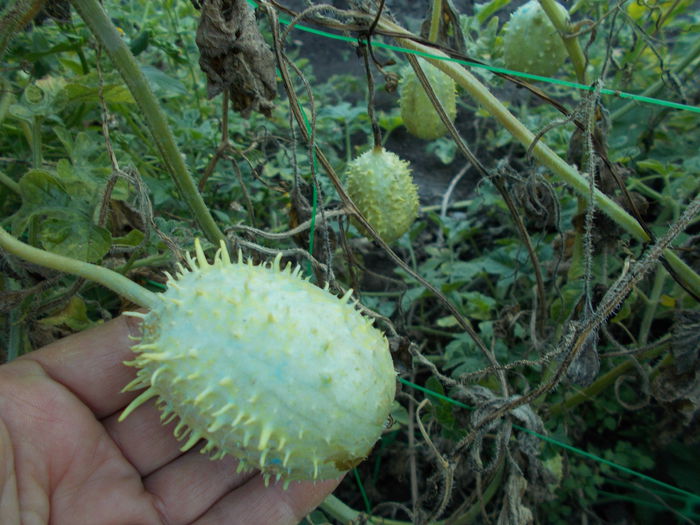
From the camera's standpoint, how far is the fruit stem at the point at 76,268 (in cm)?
111

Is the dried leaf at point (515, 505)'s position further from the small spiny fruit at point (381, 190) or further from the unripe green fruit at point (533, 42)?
the unripe green fruit at point (533, 42)

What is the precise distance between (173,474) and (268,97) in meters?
0.97

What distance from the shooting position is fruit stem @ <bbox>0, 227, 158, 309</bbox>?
1111 millimetres

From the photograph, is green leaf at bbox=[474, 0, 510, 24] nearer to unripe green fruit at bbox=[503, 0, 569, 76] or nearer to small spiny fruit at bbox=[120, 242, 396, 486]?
unripe green fruit at bbox=[503, 0, 569, 76]

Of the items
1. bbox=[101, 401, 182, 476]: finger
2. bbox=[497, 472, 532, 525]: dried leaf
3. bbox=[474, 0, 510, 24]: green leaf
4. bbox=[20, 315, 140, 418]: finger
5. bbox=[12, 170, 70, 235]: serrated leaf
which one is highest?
bbox=[474, 0, 510, 24]: green leaf

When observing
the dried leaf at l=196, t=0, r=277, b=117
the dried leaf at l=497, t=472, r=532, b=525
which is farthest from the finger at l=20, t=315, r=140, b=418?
the dried leaf at l=497, t=472, r=532, b=525

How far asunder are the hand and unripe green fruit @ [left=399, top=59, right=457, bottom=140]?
3.63ft

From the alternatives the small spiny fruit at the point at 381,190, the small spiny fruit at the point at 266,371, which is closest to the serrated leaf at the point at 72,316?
the small spiny fruit at the point at 266,371

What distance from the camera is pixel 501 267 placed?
194 cm

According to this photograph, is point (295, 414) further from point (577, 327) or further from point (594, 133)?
point (594, 133)

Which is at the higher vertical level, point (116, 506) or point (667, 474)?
point (116, 506)

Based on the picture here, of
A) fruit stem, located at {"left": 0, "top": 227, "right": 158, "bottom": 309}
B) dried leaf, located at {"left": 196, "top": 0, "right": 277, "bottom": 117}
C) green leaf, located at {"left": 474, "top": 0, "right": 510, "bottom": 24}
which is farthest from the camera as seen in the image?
green leaf, located at {"left": 474, "top": 0, "right": 510, "bottom": 24}

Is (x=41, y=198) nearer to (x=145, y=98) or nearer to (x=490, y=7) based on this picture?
(x=145, y=98)

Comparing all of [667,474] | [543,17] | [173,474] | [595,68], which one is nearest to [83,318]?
[173,474]
